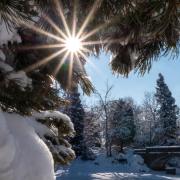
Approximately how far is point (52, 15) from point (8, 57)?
1379 mm

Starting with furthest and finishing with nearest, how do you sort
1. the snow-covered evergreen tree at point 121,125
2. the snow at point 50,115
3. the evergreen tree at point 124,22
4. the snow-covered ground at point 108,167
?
the snow-covered evergreen tree at point 121,125 < the snow-covered ground at point 108,167 < the snow at point 50,115 < the evergreen tree at point 124,22

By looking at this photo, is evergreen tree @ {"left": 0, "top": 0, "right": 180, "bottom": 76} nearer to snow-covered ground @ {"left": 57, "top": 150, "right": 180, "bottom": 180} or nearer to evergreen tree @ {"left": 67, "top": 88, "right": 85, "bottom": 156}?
snow-covered ground @ {"left": 57, "top": 150, "right": 180, "bottom": 180}

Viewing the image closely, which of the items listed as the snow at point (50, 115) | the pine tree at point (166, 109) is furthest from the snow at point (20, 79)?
the pine tree at point (166, 109)

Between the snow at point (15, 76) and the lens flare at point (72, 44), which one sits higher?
the lens flare at point (72, 44)

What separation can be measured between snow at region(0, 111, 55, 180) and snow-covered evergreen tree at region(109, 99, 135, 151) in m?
46.8

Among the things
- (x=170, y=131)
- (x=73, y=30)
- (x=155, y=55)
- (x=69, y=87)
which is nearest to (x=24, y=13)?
(x=73, y=30)

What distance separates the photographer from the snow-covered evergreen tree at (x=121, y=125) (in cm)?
5086

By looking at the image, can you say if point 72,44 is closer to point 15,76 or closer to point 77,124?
point 15,76

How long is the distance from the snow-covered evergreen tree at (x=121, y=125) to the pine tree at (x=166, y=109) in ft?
12.1

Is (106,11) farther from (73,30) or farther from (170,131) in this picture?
(170,131)

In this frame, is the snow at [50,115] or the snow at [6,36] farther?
the snow at [50,115]

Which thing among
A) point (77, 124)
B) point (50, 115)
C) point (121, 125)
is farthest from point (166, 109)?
point (50, 115)

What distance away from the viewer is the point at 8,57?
153 inches

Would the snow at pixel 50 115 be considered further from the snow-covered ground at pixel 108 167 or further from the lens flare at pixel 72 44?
the snow-covered ground at pixel 108 167
